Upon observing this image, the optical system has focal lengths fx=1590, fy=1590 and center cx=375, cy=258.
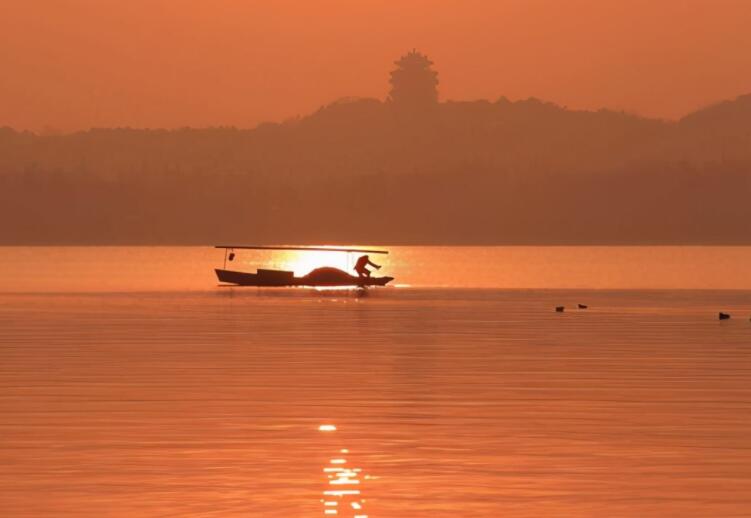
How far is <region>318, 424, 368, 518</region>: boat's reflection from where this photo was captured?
27.2m

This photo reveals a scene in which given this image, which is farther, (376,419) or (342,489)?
(376,419)

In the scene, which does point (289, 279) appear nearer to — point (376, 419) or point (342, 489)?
point (376, 419)

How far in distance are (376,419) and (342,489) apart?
11.4m

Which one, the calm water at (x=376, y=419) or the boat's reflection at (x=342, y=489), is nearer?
the boat's reflection at (x=342, y=489)

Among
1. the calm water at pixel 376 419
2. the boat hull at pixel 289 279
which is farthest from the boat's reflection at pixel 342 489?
the boat hull at pixel 289 279

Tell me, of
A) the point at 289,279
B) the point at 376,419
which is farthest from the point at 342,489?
the point at 289,279

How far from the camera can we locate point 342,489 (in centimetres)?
2948

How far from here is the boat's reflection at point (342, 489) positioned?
89.2ft

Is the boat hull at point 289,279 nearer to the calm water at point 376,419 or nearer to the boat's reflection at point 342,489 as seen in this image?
the calm water at point 376,419

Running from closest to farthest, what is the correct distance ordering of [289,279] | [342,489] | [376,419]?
1. [342,489]
2. [376,419]
3. [289,279]

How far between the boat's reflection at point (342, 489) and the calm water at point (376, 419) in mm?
94

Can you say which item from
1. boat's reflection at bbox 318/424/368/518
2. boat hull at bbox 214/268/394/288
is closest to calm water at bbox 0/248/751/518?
boat's reflection at bbox 318/424/368/518

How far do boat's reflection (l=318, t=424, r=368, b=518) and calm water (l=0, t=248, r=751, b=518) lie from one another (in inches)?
3.7

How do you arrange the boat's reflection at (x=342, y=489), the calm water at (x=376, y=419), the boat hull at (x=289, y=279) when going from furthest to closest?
1. the boat hull at (x=289, y=279)
2. the calm water at (x=376, y=419)
3. the boat's reflection at (x=342, y=489)
